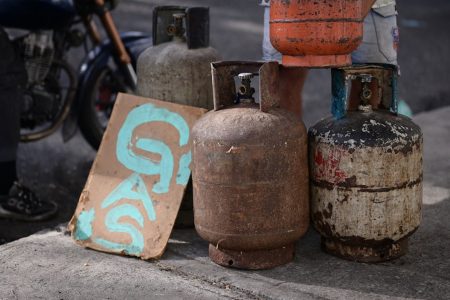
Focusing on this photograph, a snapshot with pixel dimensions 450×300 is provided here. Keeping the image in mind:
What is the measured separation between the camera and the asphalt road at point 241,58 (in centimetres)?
533

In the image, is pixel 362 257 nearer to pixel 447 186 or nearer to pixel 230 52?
pixel 447 186

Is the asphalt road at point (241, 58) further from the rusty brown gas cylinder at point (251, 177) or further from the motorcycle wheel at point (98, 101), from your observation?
the rusty brown gas cylinder at point (251, 177)

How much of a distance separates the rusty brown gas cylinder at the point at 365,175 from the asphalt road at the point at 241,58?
1857 millimetres

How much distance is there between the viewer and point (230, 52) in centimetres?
898

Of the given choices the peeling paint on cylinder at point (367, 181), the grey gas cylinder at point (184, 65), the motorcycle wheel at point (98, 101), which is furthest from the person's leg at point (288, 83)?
the motorcycle wheel at point (98, 101)

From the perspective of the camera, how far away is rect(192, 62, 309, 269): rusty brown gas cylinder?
340cm

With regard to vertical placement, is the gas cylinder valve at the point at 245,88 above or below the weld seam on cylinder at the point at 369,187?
above

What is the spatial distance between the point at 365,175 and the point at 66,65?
279cm

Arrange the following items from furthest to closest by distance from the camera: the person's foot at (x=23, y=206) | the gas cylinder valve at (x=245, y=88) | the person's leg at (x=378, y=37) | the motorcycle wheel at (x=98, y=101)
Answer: the motorcycle wheel at (x=98, y=101)
the person's foot at (x=23, y=206)
the person's leg at (x=378, y=37)
the gas cylinder valve at (x=245, y=88)

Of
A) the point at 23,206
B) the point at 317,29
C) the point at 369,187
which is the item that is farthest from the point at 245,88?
the point at 23,206

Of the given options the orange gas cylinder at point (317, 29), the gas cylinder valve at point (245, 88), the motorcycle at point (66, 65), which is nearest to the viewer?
the orange gas cylinder at point (317, 29)

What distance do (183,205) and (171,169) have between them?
285 millimetres

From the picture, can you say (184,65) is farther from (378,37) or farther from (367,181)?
(367,181)

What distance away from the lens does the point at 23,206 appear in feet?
15.5
